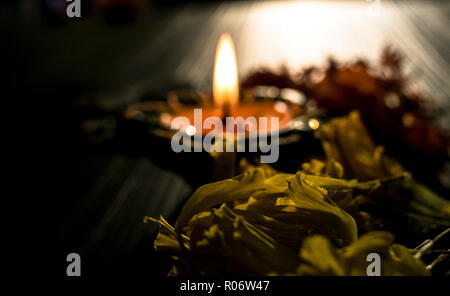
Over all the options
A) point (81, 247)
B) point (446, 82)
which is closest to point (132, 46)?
point (446, 82)

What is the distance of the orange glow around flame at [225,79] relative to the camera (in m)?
0.37

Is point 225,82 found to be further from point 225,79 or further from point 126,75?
point 126,75

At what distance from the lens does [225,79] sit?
381 millimetres

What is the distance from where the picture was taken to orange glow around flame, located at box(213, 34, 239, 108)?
375 millimetres

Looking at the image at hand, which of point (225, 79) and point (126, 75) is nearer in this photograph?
point (225, 79)

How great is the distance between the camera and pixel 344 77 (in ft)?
1.35

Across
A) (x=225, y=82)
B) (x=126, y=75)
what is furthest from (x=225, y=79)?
(x=126, y=75)

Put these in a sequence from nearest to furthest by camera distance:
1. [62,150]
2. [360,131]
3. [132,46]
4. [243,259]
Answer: [243,259] → [360,131] → [62,150] → [132,46]

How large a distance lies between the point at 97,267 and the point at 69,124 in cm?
31

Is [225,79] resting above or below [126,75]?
below

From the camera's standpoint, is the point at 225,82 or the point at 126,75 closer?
the point at 225,82

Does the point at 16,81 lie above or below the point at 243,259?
above
